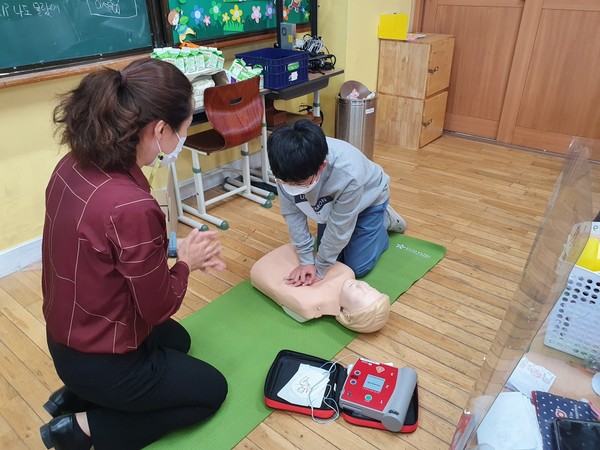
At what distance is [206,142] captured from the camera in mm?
2709

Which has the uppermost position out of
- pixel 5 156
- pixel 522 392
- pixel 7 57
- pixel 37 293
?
pixel 7 57

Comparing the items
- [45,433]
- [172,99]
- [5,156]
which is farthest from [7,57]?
[45,433]

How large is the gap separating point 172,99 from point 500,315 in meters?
1.66

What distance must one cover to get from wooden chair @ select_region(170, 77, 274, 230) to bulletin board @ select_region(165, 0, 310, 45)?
0.52m

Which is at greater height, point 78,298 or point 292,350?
point 78,298

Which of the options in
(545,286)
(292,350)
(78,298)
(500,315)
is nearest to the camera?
(545,286)

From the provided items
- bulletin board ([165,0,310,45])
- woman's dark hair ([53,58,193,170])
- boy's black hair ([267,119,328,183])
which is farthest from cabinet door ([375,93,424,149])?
woman's dark hair ([53,58,193,170])

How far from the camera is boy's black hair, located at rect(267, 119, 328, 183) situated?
5.25 ft

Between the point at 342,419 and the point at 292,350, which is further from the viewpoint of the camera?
the point at 292,350

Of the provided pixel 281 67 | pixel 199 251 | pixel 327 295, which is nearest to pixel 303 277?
pixel 327 295

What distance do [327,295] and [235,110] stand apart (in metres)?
1.21

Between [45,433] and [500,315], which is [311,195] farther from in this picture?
[45,433]

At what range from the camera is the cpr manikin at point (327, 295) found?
6.00 ft

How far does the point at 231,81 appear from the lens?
2641 mm
